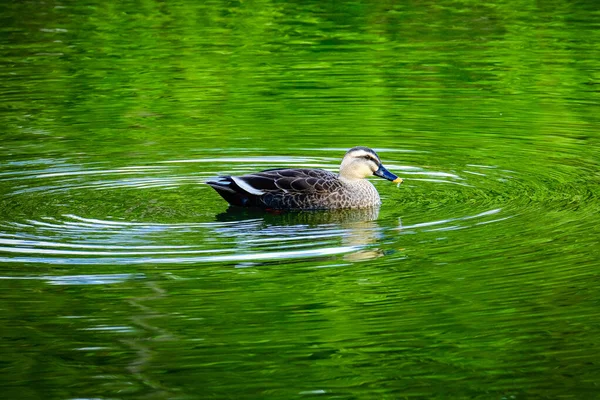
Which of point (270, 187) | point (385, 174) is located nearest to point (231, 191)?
point (270, 187)

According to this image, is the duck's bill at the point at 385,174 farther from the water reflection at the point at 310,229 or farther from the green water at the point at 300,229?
the water reflection at the point at 310,229

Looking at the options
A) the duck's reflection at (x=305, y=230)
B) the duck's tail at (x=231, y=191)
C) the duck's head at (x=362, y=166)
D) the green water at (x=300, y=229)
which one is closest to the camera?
the green water at (x=300, y=229)

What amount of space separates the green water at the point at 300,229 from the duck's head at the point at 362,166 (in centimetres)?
32

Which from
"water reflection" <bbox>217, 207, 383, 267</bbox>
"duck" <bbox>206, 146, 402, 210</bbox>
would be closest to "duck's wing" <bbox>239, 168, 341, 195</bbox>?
"duck" <bbox>206, 146, 402, 210</bbox>

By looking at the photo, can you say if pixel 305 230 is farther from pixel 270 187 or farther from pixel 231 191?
pixel 231 191

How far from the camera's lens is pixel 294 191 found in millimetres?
12812

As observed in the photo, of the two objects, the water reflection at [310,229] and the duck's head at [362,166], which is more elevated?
the duck's head at [362,166]

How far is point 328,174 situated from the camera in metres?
13.1

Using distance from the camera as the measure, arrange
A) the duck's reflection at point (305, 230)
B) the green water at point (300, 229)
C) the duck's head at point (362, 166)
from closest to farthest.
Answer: the green water at point (300, 229)
the duck's reflection at point (305, 230)
the duck's head at point (362, 166)

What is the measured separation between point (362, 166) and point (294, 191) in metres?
0.77

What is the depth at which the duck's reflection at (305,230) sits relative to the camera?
11.2m

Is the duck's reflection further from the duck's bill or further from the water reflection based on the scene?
the duck's bill

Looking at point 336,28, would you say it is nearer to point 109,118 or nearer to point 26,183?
point 109,118

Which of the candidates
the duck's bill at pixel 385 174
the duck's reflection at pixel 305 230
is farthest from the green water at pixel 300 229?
the duck's bill at pixel 385 174
